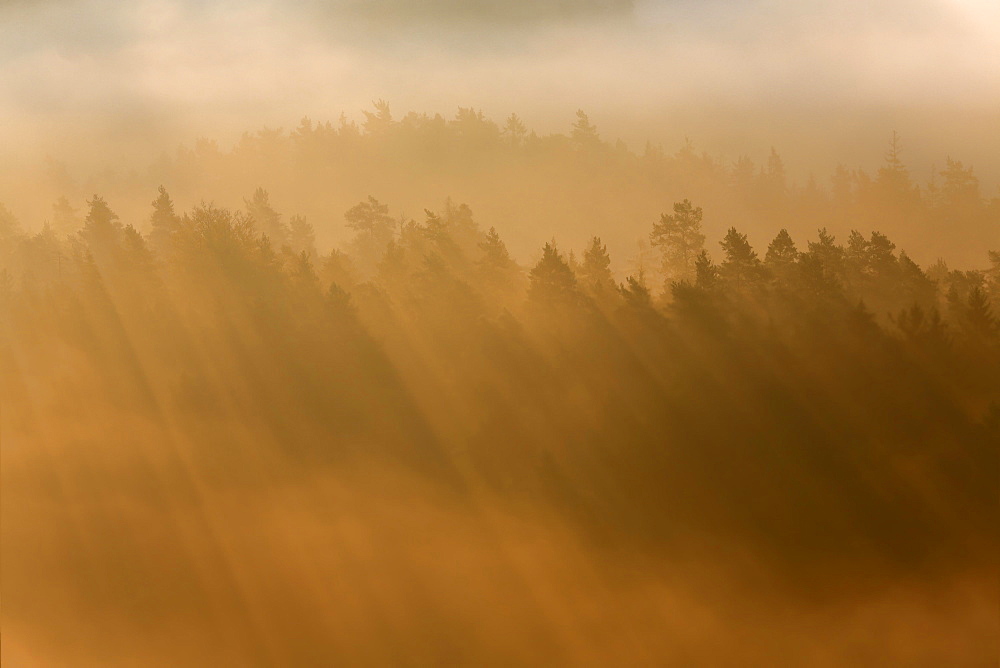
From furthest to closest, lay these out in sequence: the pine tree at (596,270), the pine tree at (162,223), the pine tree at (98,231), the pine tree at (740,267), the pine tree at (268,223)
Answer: the pine tree at (268,223) → the pine tree at (162,223) → the pine tree at (98,231) → the pine tree at (596,270) → the pine tree at (740,267)

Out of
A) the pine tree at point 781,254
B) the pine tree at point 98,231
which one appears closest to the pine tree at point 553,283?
the pine tree at point 781,254

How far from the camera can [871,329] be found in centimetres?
3597

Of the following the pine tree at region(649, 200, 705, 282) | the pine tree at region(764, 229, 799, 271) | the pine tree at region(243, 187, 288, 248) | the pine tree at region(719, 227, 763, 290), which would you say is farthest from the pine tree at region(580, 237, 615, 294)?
the pine tree at region(243, 187, 288, 248)

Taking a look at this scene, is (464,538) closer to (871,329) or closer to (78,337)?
(871,329)

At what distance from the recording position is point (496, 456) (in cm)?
4094

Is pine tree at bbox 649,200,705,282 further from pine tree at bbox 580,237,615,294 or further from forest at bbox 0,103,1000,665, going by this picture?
pine tree at bbox 580,237,615,294

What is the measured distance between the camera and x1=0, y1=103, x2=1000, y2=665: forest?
35.7 m

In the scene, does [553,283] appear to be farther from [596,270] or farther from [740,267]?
[740,267]

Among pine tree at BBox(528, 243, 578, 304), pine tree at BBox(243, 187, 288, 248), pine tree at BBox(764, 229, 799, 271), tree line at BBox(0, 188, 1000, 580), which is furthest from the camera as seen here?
pine tree at BBox(243, 187, 288, 248)

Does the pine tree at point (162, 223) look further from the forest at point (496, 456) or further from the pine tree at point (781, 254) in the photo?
the pine tree at point (781, 254)

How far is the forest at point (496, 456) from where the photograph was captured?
35.7 metres

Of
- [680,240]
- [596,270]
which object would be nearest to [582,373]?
[596,270]

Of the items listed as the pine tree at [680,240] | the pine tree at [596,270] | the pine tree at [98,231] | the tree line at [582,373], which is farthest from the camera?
the pine tree at [98,231]

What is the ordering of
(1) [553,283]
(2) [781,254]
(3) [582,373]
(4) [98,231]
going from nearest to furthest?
(2) [781,254] < (3) [582,373] < (1) [553,283] < (4) [98,231]
